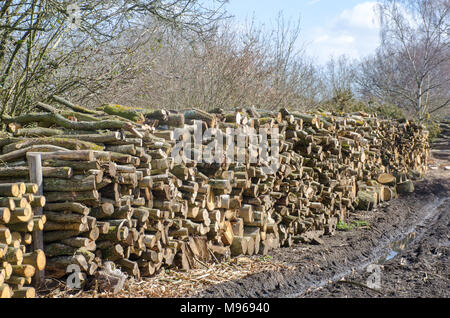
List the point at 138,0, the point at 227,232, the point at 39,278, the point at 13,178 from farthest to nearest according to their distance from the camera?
the point at 138,0, the point at 227,232, the point at 13,178, the point at 39,278

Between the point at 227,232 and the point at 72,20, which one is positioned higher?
the point at 72,20

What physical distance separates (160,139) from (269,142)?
7.79ft

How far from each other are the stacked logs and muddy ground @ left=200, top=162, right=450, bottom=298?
73.3 inches

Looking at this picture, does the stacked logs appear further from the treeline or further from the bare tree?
the bare tree

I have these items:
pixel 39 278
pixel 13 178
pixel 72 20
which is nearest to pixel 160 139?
pixel 13 178

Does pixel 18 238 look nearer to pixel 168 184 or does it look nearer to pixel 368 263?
pixel 168 184

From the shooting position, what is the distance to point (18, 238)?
14.6 feet

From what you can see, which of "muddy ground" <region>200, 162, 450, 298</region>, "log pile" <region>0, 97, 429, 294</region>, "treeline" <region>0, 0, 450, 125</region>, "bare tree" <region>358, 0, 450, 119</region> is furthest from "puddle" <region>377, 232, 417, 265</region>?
"bare tree" <region>358, 0, 450, 119</region>

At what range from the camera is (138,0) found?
8.52 metres

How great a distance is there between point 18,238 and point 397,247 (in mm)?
6730

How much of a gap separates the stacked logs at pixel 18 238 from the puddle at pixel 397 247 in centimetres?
528

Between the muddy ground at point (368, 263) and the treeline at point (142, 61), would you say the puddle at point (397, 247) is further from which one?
the treeline at point (142, 61)

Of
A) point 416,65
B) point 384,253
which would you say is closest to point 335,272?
point 384,253

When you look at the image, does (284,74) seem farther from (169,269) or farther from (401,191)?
(169,269)
